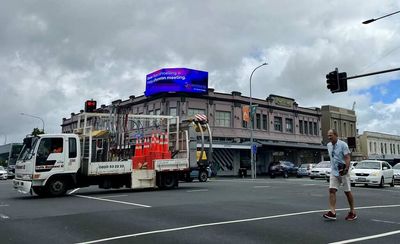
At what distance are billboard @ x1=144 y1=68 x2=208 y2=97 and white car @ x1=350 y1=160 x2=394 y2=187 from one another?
71.0 ft

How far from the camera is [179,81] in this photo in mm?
41594

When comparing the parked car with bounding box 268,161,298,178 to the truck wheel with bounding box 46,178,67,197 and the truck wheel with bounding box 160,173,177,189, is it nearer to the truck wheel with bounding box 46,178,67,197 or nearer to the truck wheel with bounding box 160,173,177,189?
the truck wheel with bounding box 160,173,177,189

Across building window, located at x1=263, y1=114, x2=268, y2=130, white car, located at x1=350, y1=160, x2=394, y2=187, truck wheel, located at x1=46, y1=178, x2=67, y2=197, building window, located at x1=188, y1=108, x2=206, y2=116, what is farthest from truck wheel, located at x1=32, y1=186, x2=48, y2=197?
building window, located at x1=263, y1=114, x2=268, y2=130

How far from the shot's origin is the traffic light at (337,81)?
20.0 meters

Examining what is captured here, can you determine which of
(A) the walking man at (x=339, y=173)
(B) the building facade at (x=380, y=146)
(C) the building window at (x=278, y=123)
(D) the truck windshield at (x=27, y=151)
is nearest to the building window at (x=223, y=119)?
(C) the building window at (x=278, y=123)

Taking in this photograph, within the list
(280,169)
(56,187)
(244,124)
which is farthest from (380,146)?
(56,187)

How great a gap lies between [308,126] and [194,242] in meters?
51.0

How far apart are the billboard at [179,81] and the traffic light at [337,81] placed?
22629 mm

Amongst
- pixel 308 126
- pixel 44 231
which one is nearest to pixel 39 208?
pixel 44 231

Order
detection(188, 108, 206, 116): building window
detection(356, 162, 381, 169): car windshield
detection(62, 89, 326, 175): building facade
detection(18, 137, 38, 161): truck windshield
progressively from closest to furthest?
detection(18, 137, 38, 161): truck windshield, detection(356, 162, 381, 169): car windshield, detection(188, 108, 206, 116): building window, detection(62, 89, 326, 175): building facade

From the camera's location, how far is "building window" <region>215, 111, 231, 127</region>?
4444 cm

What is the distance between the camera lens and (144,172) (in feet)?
59.2

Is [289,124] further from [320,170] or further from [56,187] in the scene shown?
[56,187]

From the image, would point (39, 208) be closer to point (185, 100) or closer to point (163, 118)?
point (163, 118)
